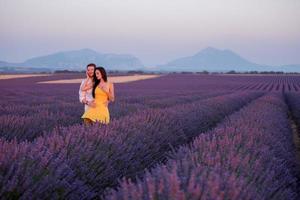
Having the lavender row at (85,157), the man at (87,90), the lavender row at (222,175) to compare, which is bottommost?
the lavender row at (85,157)

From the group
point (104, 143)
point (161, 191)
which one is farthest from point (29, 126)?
point (161, 191)

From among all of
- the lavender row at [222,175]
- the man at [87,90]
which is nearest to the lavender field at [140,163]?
the lavender row at [222,175]

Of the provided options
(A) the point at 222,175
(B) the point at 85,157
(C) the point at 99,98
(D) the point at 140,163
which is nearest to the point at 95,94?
(C) the point at 99,98

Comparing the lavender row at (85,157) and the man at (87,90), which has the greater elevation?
the man at (87,90)

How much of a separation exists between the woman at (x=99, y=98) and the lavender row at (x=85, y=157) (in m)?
0.49

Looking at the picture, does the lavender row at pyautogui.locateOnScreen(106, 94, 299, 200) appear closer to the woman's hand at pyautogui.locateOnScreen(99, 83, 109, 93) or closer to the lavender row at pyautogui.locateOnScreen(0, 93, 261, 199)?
the lavender row at pyautogui.locateOnScreen(0, 93, 261, 199)

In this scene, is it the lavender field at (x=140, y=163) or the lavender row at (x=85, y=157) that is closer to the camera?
the lavender field at (x=140, y=163)

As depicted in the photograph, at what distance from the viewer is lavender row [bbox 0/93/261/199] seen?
3.07 metres

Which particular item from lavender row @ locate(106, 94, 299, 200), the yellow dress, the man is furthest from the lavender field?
the man

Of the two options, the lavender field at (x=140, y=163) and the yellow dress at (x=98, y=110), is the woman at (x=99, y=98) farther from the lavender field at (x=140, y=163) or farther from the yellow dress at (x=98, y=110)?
the lavender field at (x=140, y=163)

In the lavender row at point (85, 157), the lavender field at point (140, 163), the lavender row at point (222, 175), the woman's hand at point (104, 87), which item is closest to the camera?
the lavender row at point (222, 175)

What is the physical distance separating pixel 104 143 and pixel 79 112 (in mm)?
4729

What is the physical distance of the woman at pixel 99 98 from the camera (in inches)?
249

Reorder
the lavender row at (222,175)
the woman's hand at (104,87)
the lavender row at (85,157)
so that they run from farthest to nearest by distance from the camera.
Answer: the woman's hand at (104,87), the lavender row at (85,157), the lavender row at (222,175)
